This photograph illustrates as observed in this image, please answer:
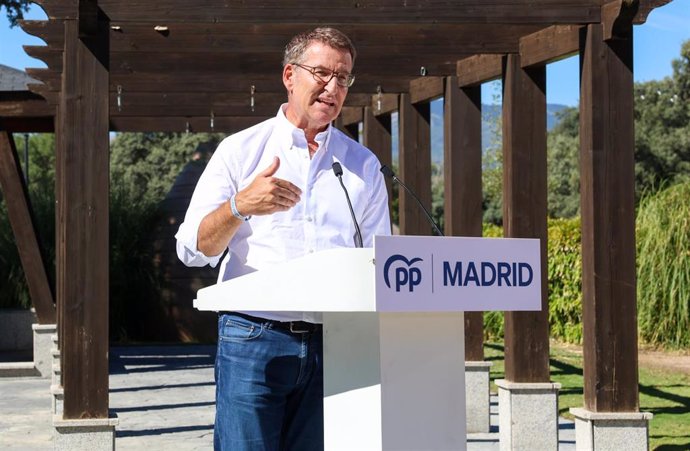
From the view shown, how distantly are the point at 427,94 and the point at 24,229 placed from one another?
286 inches

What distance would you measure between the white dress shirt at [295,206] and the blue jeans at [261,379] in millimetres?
60

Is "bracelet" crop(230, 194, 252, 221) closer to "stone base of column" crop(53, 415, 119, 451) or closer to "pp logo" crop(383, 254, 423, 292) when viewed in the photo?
"pp logo" crop(383, 254, 423, 292)

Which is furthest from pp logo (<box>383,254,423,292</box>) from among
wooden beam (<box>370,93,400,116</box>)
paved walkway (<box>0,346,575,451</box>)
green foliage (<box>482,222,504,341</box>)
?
green foliage (<box>482,222,504,341</box>)

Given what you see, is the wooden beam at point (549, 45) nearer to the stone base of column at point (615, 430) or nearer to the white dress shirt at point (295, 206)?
the stone base of column at point (615, 430)

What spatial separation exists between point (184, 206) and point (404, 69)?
12.6 m

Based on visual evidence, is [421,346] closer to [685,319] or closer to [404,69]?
[404,69]

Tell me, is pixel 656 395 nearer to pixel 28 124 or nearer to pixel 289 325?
pixel 289 325

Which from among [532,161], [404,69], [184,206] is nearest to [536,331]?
[532,161]

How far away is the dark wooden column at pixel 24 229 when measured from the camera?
1575cm

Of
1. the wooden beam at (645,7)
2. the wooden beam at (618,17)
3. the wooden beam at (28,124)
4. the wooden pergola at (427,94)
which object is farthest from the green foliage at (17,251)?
the wooden beam at (645,7)

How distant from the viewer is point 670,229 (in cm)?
1688

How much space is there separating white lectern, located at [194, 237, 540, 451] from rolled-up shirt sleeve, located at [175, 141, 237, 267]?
0.15m

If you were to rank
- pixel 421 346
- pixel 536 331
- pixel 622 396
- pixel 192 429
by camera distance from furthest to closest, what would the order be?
pixel 192 429
pixel 536 331
pixel 622 396
pixel 421 346

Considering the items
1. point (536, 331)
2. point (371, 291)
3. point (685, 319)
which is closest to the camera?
point (371, 291)
